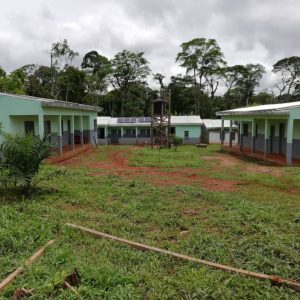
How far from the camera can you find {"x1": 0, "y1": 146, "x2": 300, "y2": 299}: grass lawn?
4168mm

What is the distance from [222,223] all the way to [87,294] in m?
3.49

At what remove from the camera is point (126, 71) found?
139ft

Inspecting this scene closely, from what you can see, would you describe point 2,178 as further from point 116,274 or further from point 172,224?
point 116,274

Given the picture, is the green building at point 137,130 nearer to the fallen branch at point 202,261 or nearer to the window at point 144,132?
the window at point 144,132

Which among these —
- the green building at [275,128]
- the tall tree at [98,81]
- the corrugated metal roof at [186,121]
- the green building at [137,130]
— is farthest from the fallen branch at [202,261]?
the tall tree at [98,81]

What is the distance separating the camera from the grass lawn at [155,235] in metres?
4.17

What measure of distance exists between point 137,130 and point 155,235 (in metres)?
29.5

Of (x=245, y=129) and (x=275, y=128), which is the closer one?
(x=275, y=128)

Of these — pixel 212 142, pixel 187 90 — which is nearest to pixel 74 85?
pixel 187 90

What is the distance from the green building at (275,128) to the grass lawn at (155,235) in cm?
581

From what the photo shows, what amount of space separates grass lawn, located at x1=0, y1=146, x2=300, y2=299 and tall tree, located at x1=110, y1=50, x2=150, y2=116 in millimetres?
32951

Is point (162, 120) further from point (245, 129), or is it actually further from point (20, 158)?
point (20, 158)

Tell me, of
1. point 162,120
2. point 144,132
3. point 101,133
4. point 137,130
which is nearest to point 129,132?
point 137,130

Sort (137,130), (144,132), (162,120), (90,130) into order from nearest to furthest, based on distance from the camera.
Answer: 1. (90,130)
2. (162,120)
3. (137,130)
4. (144,132)
